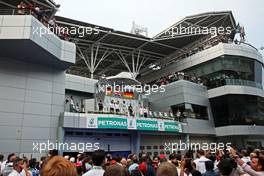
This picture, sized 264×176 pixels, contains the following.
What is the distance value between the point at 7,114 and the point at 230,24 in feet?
95.0

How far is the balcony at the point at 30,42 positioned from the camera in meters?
15.5

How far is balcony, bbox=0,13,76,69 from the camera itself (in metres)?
15.5

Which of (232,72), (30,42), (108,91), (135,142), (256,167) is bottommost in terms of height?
(135,142)

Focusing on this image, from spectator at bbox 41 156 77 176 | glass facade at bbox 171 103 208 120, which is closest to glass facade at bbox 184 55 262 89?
glass facade at bbox 171 103 208 120

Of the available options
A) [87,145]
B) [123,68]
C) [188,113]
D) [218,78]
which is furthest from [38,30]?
[123,68]

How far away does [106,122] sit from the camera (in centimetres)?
2039

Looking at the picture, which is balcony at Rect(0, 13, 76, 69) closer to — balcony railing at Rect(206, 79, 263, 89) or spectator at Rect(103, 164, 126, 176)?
spectator at Rect(103, 164, 126, 176)

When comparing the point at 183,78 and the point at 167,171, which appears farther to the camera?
the point at 183,78

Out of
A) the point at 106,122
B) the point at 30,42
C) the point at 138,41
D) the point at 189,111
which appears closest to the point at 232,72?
the point at 189,111

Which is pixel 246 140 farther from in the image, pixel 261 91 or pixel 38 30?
pixel 38 30

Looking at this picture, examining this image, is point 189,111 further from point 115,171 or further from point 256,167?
point 115,171

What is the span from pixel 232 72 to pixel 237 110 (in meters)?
4.30

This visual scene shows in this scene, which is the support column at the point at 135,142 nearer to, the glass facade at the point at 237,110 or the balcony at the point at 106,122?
the balcony at the point at 106,122

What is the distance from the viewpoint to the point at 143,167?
23.0 ft
